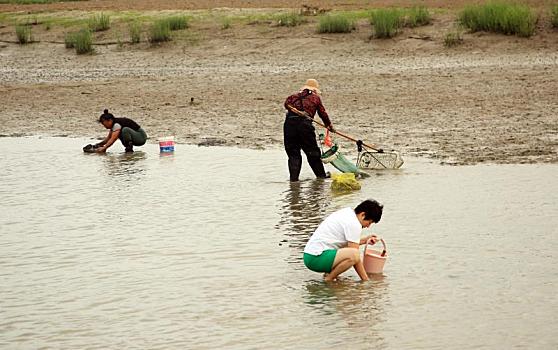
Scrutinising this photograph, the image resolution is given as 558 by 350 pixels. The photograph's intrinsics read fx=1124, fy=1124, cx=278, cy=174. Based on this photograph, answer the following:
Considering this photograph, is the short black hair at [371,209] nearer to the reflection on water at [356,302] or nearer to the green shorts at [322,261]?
the green shorts at [322,261]

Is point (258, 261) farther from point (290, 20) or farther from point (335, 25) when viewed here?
point (290, 20)

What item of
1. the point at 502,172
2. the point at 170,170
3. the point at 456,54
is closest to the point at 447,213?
the point at 502,172

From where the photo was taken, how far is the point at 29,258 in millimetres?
10766

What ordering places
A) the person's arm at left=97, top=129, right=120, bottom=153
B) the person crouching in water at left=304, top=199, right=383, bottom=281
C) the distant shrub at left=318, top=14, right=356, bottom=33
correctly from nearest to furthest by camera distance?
1. the person crouching in water at left=304, top=199, right=383, bottom=281
2. the person's arm at left=97, top=129, right=120, bottom=153
3. the distant shrub at left=318, top=14, right=356, bottom=33

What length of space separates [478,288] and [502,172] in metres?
5.45

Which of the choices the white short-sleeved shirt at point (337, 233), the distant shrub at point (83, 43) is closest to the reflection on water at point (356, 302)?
the white short-sleeved shirt at point (337, 233)

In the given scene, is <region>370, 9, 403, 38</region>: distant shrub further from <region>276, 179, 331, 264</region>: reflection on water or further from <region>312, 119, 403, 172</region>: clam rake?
<region>276, 179, 331, 264</region>: reflection on water

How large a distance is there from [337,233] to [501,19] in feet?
50.5

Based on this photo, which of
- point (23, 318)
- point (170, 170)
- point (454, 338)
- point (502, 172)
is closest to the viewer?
point (454, 338)

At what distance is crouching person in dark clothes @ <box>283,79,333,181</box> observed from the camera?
45.5 feet

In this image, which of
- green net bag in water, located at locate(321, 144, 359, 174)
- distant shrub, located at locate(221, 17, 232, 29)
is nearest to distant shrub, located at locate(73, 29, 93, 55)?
distant shrub, located at locate(221, 17, 232, 29)

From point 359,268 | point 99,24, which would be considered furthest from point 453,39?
point 359,268

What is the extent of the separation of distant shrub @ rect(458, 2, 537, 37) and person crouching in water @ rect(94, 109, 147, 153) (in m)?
9.46

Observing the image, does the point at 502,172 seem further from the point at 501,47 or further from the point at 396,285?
the point at 501,47
